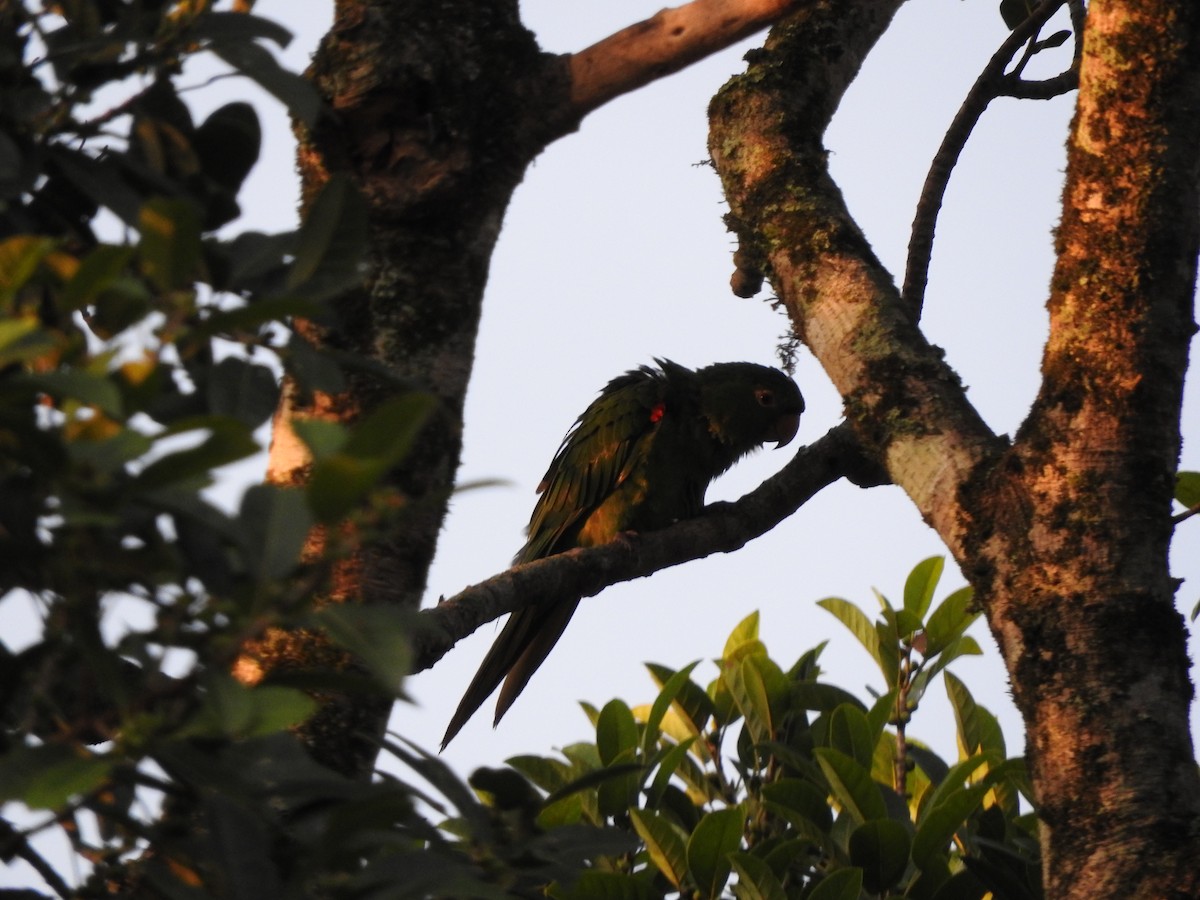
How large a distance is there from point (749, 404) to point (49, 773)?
4597 mm

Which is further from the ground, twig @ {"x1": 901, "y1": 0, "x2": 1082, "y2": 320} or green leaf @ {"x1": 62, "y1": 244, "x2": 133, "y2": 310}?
twig @ {"x1": 901, "y1": 0, "x2": 1082, "y2": 320}

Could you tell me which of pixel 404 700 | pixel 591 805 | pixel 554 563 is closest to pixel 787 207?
pixel 554 563

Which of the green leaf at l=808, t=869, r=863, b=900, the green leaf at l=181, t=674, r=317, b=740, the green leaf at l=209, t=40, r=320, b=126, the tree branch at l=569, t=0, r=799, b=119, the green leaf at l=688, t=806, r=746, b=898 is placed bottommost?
the green leaf at l=181, t=674, r=317, b=740

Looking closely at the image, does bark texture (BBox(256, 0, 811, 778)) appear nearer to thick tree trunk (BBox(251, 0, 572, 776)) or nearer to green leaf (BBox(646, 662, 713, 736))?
thick tree trunk (BBox(251, 0, 572, 776))

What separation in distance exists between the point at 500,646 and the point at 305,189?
8.16ft

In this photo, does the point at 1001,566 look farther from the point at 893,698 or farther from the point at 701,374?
the point at 701,374

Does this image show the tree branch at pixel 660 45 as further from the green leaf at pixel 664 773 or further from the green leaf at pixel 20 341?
the green leaf at pixel 20 341

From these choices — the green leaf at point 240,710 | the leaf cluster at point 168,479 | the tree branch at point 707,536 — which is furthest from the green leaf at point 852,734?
the green leaf at point 240,710

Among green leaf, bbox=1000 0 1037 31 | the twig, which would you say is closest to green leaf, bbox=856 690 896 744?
the twig

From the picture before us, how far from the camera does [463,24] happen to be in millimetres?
2441

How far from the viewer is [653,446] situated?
5066 millimetres

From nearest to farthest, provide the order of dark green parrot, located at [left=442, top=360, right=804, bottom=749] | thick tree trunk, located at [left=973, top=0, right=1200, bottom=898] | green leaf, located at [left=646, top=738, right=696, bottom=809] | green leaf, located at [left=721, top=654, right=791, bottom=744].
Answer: thick tree trunk, located at [left=973, top=0, right=1200, bottom=898] < green leaf, located at [left=646, top=738, right=696, bottom=809] < green leaf, located at [left=721, top=654, right=791, bottom=744] < dark green parrot, located at [left=442, top=360, right=804, bottom=749]

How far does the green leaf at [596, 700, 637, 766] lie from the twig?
4.87 ft

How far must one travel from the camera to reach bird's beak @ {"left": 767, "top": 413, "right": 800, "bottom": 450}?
5449 millimetres
